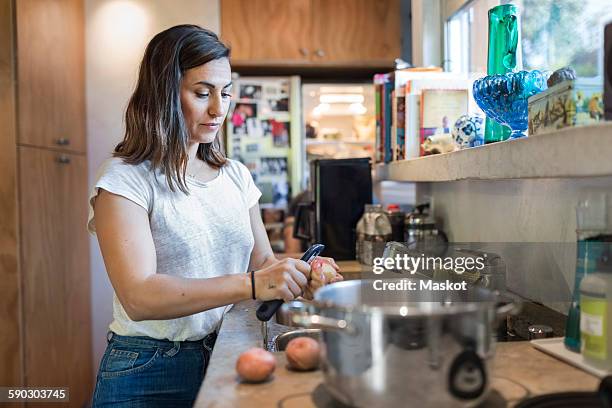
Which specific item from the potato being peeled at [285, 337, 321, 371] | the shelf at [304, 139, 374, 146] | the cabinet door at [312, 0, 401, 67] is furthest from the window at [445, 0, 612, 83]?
the shelf at [304, 139, 374, 146]

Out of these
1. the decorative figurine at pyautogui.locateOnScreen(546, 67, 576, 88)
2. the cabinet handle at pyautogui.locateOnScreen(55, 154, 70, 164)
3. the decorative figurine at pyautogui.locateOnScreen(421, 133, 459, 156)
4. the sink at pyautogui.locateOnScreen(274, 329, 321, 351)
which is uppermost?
the decorative figurine at pyautogui.locateOnScreen(546, 67, 576, 88)

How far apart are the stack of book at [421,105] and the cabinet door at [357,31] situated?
141cm

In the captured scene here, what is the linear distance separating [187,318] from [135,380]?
166 mm

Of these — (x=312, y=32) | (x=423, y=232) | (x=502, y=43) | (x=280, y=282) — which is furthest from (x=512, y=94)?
(x=312, y=32)

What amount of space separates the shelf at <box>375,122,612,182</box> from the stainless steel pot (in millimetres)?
216

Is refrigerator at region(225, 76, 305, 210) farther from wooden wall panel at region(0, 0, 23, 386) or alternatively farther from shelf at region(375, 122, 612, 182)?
shelf at region(375, 122, 612, 182)

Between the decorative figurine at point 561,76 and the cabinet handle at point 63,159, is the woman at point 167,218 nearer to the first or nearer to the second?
the decorative figurine at point 561,76

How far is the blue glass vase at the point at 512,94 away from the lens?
1.18 meters

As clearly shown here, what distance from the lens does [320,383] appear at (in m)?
0.89

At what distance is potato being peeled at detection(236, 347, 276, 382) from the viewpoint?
89cm

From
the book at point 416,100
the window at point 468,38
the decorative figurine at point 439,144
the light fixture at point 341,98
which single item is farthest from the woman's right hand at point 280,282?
the light fixture at point 341,98

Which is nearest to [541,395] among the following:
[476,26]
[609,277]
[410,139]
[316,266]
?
[609,277]

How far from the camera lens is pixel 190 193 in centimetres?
138

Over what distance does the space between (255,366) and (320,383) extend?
98 mm
